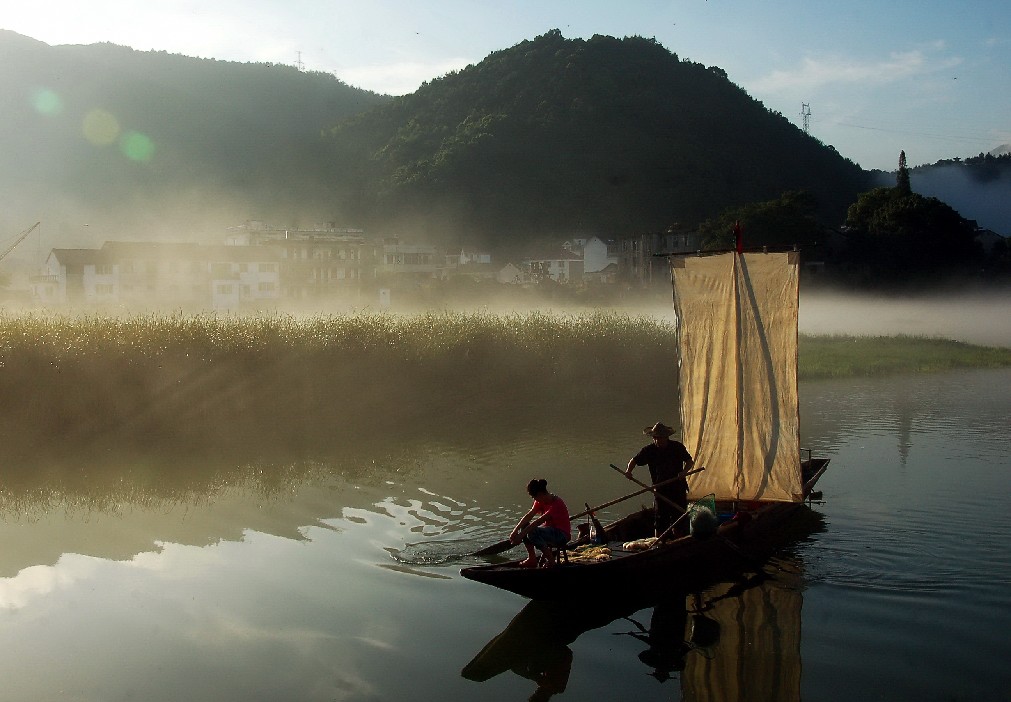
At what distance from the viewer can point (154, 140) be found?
463ft

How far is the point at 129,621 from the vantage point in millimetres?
14133

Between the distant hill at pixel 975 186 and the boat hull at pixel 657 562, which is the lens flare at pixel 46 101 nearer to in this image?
the distant hill at pixel 975 186

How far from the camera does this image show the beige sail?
739 inches

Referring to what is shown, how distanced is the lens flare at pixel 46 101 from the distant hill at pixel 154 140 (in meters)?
0.25

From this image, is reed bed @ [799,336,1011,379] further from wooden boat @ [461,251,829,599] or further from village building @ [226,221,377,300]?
village building @ [226,221,377,300]

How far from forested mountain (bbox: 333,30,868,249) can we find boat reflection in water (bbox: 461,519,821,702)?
3317 inches

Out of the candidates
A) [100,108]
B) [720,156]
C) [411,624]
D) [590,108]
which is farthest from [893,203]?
[100,108]

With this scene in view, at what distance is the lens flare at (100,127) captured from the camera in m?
139

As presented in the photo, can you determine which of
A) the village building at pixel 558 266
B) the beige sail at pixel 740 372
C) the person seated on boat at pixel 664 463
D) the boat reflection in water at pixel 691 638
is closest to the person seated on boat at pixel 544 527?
the boat reflection in water at pixel 691 638

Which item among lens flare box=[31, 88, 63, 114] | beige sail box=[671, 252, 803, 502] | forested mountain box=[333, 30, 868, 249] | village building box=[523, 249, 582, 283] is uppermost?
lens flare box=[31, 88, 63, 114]

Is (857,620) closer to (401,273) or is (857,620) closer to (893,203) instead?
(893,203)

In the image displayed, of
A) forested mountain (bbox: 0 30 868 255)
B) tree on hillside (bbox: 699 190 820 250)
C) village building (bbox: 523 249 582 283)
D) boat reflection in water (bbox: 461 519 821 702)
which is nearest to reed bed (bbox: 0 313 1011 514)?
boat reflection in water (bbox: 461 519 821 702)

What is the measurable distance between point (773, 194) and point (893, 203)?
27.2 meters

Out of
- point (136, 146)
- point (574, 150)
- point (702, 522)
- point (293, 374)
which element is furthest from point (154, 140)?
point (702, 522)
